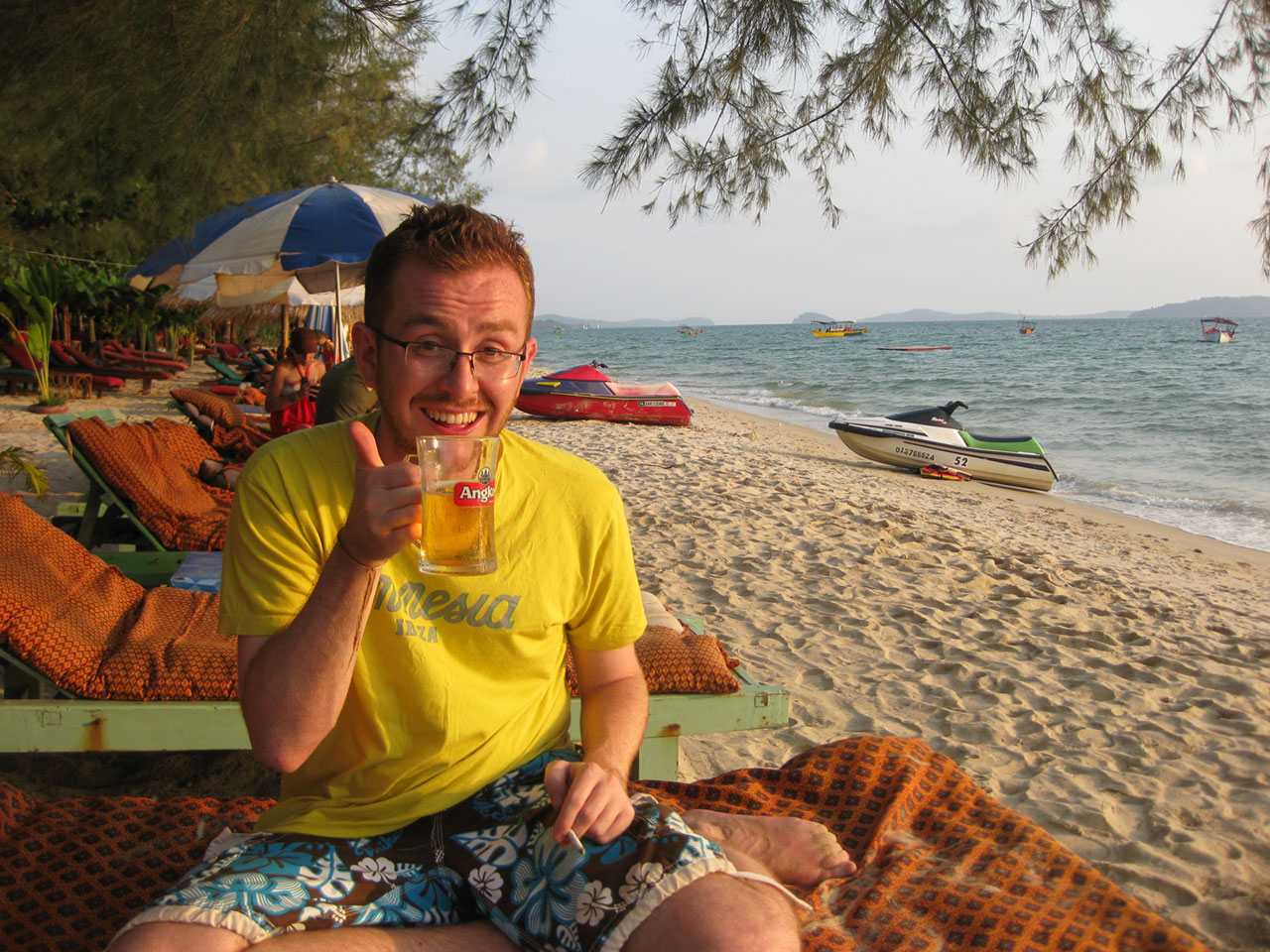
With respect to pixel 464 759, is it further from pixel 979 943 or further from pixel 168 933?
pixel 979 943

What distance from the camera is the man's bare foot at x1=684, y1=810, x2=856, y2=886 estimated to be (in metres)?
2.04

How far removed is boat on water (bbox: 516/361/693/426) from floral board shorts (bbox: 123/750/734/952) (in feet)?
49.6

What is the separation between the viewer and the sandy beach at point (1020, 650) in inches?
124

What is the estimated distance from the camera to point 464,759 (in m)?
1.59

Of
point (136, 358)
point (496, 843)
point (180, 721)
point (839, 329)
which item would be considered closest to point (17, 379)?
point (136, 358)

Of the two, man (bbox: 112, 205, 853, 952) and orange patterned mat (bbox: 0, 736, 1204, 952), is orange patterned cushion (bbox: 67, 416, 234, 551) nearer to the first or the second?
orange patterned mat (bbox: 0, 736, 1204, 952)

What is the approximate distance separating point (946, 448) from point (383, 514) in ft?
41.6

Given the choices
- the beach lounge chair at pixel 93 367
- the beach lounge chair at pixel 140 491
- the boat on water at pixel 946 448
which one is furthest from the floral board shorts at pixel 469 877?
the beach lounge chair at pixel 93 367

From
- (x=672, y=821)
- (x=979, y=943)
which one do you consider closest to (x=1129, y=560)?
(x=979, y=943)

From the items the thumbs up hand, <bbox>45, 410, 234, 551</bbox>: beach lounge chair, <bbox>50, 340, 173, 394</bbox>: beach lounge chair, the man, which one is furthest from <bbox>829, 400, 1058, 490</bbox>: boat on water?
<bbox>50, 340, 173, 394</bbox>: beach lounge chair

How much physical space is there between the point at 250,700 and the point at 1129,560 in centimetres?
851

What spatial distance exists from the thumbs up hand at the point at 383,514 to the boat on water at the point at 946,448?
12278 mm

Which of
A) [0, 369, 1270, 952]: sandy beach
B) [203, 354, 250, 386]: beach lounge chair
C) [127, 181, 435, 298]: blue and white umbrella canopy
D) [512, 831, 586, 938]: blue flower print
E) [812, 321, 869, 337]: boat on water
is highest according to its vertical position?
[812, 321, 869, 337]: boat on water

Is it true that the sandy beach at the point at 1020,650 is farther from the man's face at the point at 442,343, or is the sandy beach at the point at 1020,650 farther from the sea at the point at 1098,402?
the sea at the point at 1098,402
